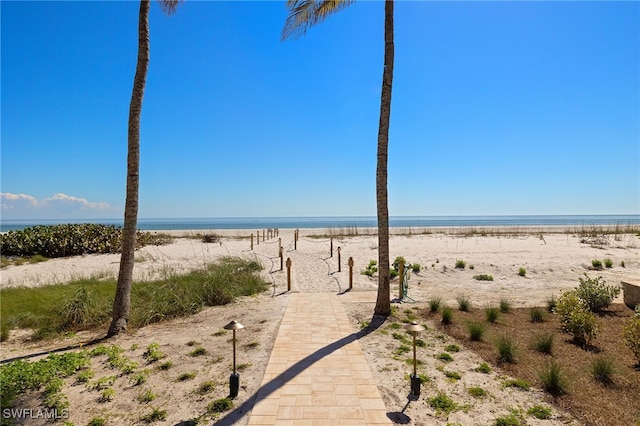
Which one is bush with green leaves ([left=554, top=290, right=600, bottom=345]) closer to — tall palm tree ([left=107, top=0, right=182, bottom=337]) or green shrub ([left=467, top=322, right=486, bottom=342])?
green shrub ([left=467, top=322, right=486, bottom=342])

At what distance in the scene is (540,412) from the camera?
4012 mm

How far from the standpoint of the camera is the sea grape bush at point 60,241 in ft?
60.3

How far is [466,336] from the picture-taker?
6.78 metres

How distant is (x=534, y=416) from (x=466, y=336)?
2866 mm

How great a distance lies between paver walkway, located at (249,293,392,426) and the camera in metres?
3.96

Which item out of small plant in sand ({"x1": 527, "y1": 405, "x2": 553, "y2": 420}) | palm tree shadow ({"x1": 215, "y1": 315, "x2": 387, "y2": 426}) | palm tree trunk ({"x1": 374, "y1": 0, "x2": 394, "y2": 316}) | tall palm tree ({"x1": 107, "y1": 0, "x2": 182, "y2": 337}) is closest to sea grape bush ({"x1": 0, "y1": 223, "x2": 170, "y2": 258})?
tall palm tree ({"x1": 107, "y1": 0, "x2": 182, "y2": 337})

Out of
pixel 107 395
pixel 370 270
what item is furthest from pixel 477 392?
pixel 370 270

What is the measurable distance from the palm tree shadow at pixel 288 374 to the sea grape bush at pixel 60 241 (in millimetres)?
20250

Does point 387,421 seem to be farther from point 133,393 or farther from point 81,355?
point 81,355

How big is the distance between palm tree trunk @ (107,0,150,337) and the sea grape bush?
52.9 ft

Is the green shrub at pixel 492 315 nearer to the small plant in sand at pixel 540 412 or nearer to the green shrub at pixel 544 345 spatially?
the green shrub at pixel 544 345

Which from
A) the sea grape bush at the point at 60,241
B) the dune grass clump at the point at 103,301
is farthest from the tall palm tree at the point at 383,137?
the sea grape bush at the point at 60,241

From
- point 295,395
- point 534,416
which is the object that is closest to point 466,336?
point 534,416

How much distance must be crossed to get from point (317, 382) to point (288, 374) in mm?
542
